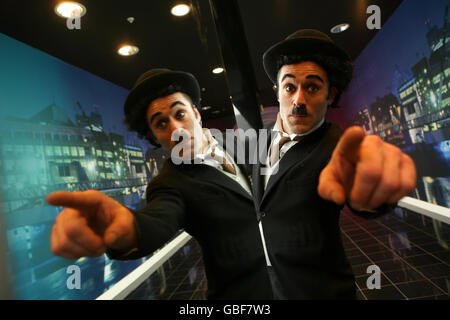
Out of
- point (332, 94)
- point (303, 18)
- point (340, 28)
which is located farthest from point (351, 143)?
→ point (303, 18)

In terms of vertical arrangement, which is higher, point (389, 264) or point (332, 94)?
point (332, 94)

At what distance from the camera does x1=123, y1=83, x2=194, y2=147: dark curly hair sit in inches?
24.1

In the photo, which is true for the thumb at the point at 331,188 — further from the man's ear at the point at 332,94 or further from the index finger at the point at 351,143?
the man's ear at the point at 332,94

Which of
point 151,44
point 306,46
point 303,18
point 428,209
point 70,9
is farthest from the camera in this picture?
point 428,209

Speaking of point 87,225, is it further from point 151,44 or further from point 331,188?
point 151,44

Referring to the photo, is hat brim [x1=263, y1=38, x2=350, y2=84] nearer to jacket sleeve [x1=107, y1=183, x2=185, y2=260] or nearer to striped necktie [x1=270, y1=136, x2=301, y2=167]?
striped necktie [x1=270, y1=136, x2=301, y2=167]

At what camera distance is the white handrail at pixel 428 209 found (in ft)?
10.7

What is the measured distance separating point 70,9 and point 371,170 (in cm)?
86

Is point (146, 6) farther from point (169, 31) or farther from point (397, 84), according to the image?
point (397, 84)

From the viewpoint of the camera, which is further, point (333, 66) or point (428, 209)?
point (428, 209)

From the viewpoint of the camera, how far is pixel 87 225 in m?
0.38

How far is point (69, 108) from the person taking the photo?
2.78 ft

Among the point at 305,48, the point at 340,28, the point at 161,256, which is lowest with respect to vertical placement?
the point at 161,256

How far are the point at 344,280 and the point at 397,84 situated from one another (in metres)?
4.34
